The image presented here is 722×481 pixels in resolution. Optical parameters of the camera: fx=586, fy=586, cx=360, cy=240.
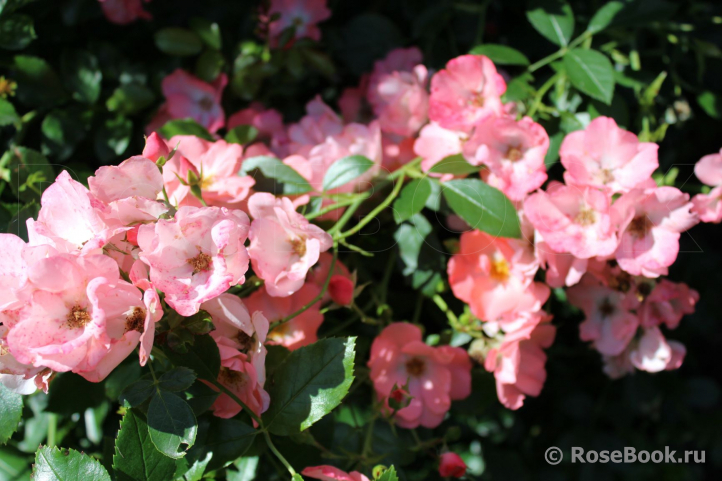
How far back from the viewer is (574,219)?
818mm

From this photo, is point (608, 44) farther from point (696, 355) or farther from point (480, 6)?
point (696, 355)

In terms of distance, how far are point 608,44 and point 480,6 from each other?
25 cm

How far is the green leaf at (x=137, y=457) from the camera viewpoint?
0.66 m

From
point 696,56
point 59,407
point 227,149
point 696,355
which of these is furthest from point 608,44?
point 59,407

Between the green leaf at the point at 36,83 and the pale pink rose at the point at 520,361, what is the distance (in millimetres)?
857

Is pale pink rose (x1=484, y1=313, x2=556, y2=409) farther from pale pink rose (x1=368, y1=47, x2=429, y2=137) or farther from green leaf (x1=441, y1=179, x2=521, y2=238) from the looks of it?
pale pink rose (x1=368, y1=47, x2=429, y2=137)

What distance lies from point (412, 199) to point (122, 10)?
2.22ft

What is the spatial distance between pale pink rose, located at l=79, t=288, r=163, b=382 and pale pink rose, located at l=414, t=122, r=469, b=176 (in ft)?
1.55

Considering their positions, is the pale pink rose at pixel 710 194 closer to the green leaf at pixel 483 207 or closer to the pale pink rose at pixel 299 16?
the green leaf at pixel 483 207

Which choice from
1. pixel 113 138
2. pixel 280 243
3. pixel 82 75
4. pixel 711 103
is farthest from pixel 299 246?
pixel 711 103

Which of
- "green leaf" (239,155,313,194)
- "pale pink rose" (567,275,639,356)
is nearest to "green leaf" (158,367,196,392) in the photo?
"green leaf" (239,155,313,194)

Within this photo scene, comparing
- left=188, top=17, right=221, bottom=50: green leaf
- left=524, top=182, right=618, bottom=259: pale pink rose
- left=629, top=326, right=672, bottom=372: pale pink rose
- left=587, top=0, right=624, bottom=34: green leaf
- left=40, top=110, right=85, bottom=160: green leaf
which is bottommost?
left=629, top=326, right=672, bottom=372: pale pink rose

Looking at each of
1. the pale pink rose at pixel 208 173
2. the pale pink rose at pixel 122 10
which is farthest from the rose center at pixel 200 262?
the pale pink rose at pixel 122 10

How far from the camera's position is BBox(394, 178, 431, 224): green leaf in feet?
2.74
